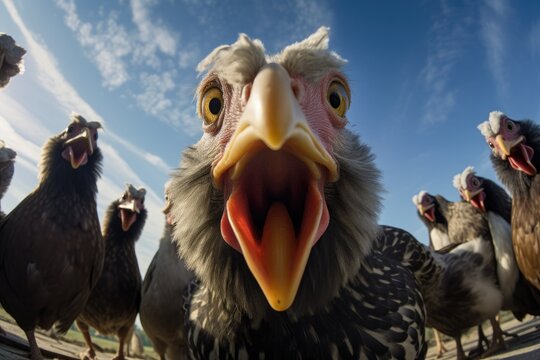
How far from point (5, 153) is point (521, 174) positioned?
5302 millimetres

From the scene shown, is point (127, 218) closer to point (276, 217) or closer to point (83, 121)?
point (83, 121)

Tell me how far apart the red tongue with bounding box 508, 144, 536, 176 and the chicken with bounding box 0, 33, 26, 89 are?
5.13 meters

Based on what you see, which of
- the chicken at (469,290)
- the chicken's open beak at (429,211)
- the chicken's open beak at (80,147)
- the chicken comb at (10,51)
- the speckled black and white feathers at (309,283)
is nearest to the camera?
the speckled black and white feathers at (309,283)

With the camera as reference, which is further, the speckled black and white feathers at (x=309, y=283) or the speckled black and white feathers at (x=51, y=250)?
the speckled black and white feathers at (x=51, y=250)

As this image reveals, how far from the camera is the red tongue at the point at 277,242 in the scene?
35.0 inches

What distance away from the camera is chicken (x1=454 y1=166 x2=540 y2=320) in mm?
4137

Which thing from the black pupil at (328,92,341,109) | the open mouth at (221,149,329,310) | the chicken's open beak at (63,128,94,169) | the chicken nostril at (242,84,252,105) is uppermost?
the chicken's open beak at (63,128,94,169)

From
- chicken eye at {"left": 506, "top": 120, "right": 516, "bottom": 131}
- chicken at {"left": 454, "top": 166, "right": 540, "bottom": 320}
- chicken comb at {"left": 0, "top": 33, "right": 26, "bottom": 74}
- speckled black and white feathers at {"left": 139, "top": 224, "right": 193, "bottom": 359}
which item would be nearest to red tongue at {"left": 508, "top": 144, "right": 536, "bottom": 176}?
chicken eye at {"left": 506, "top": 120, "right": 516, "bottom": 131}

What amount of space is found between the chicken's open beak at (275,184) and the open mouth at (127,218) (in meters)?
4.39

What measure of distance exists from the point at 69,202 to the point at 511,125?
487 cm

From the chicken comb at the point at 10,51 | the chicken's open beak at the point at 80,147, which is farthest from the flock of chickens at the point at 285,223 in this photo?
the chicken comb at the point at 10,51

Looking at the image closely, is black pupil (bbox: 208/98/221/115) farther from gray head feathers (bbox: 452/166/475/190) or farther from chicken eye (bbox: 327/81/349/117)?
gray head feathers (bbox: 452/166/475/190)

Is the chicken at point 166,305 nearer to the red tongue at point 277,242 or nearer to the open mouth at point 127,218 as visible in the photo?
the open mouth at point 127,218

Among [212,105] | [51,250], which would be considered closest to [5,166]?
[51,250]
